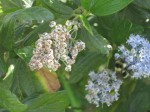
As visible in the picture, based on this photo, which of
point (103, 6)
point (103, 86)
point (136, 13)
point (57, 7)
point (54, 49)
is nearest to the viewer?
point (54, 49)

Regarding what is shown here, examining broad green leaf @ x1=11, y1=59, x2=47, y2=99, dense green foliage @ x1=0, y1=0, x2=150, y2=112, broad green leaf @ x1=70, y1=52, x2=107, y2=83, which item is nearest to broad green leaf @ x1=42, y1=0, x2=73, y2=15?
dense green foliage @ x1=0, y1=0, x2=150, y2=112

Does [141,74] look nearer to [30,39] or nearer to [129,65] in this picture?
[129,65]

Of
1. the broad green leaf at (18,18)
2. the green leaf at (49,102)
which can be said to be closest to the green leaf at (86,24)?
the broad green leaf at (18,18)

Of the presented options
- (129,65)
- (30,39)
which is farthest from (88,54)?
(30,39)

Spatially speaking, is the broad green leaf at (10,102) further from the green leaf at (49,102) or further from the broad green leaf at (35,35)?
the broad green leaf at (35,35)

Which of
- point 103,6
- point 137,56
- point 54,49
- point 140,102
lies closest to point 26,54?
point 54,49

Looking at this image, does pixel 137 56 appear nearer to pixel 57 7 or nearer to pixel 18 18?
pixel 57 7
